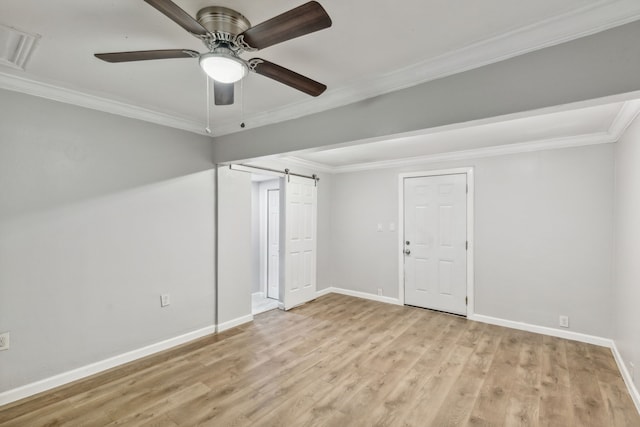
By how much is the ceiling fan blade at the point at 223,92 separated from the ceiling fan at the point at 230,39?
263 mm

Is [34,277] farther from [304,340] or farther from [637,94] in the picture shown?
[637,94]

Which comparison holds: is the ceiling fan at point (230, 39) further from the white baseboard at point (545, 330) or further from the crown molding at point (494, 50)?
the white baseboard at point (545, 330)

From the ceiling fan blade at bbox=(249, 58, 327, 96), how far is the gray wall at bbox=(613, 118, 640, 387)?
8.33ft

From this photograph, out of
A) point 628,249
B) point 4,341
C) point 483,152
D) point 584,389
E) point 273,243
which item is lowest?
point 584,389

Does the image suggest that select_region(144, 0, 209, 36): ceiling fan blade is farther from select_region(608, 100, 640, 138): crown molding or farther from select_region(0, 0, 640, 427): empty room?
select_region(608, 100, 640, 138): crown molding

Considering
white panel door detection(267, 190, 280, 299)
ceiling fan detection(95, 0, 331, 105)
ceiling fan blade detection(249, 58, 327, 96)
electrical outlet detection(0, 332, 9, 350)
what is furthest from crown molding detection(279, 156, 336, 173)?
electrical outlet detection(0, 332, 9, 350)

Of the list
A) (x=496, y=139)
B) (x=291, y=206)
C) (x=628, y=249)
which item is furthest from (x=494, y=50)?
(x=291, y=206)

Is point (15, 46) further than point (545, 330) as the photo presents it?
No

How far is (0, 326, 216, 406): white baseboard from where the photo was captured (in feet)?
7.32

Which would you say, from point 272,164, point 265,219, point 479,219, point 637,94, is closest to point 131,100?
point 272,164

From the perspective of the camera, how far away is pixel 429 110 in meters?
1.99

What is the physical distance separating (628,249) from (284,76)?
10.4ft

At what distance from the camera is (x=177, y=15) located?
3.84ft

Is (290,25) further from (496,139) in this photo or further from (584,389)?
(584,389)
